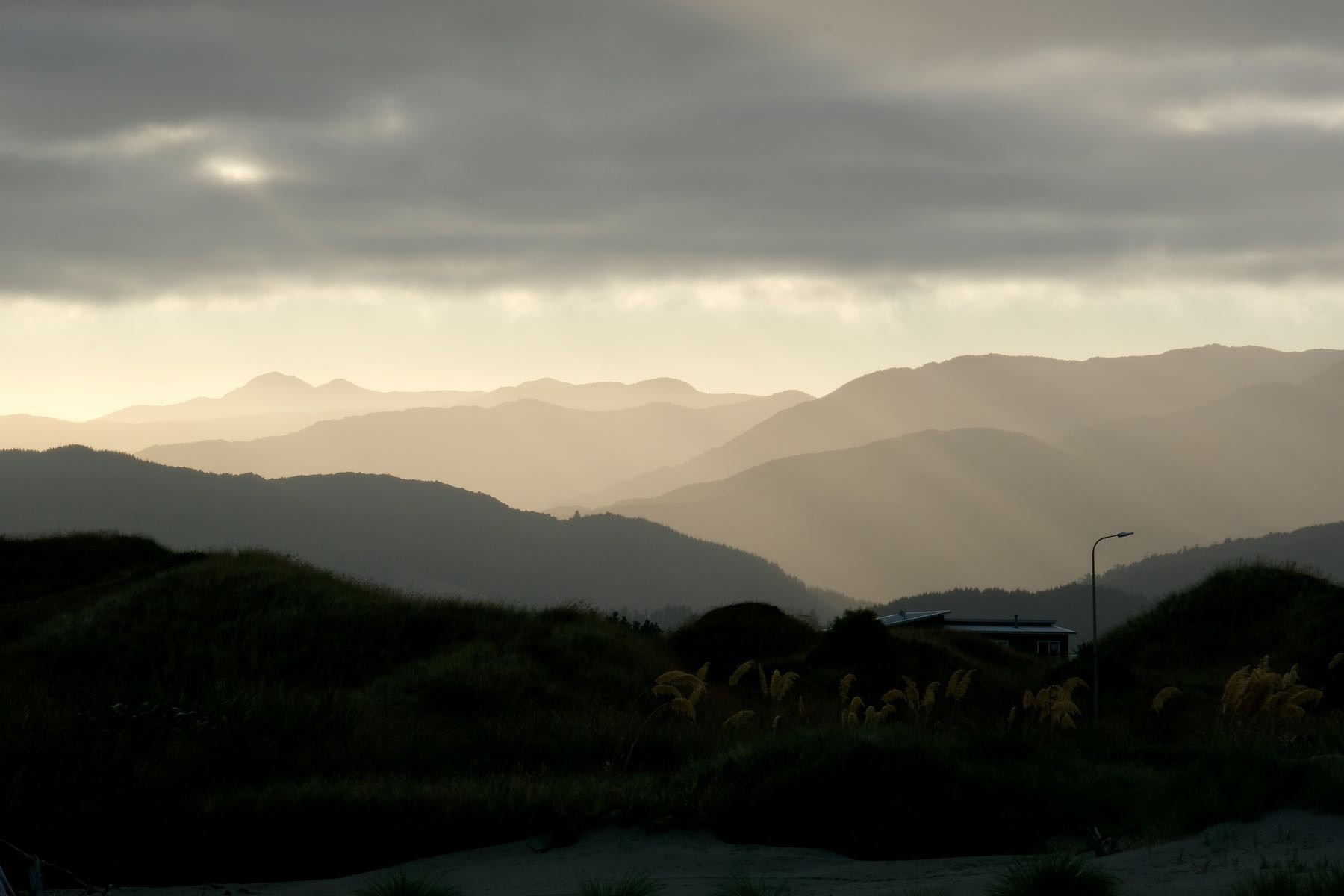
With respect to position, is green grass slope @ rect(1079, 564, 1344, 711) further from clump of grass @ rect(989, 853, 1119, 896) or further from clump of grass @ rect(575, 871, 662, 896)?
clump of grass @ rect(575, 871, 662, 896)

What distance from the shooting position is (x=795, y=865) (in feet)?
37.9

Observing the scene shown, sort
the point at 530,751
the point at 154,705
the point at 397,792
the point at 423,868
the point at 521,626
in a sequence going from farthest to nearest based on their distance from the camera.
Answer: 1. the point at 521,626
2. the point at 530,751
3. the point at 154,705
4. the point at 397,792
5. the point at 423,868

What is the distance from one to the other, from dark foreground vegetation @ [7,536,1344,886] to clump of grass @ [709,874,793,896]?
7.21 feet

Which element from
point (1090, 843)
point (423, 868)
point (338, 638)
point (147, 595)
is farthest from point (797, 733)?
point (147, 595)

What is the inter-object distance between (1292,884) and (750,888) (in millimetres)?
3887

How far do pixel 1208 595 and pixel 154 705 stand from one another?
1641 inches

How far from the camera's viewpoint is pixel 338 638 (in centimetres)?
3469

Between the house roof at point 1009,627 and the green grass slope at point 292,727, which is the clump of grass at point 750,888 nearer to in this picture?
the green grass slope at point 292,727

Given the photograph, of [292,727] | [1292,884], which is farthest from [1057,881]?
[292,727]

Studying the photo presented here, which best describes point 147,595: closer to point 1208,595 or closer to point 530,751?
point 530,751

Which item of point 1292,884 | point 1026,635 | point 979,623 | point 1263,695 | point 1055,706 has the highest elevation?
point 1292,884

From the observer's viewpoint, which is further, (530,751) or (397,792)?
(530,751)

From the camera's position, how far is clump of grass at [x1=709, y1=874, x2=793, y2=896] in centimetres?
947

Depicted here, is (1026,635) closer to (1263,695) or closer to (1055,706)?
(1055,706)
